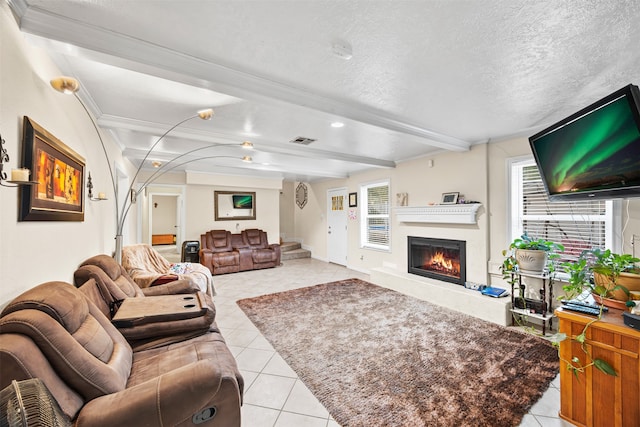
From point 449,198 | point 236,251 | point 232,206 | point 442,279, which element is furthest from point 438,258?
point 232,206

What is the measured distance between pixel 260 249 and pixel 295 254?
144cm

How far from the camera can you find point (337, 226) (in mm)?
6816

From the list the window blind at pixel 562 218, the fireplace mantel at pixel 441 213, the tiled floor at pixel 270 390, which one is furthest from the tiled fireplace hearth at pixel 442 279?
the tiled floor at pixel 270 390

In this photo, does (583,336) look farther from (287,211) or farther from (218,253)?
(287,211)

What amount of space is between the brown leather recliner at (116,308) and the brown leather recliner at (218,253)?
11.2ft

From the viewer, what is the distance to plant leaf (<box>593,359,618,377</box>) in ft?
4.90

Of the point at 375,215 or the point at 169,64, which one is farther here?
the point at 375,215

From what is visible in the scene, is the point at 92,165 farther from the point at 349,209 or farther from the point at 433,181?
the point at 349,209

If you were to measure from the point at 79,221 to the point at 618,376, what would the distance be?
12.2 ft

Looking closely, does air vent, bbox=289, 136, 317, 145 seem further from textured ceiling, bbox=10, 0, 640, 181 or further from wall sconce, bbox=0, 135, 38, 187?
wall sconce, bbox=0, 135, 38, 187

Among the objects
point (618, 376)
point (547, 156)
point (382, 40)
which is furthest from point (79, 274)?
point (547, 156)

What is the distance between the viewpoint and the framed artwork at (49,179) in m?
1.37

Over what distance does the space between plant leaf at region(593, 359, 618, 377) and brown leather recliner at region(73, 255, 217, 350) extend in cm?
241

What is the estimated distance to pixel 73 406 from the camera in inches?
Answer: 40.7
